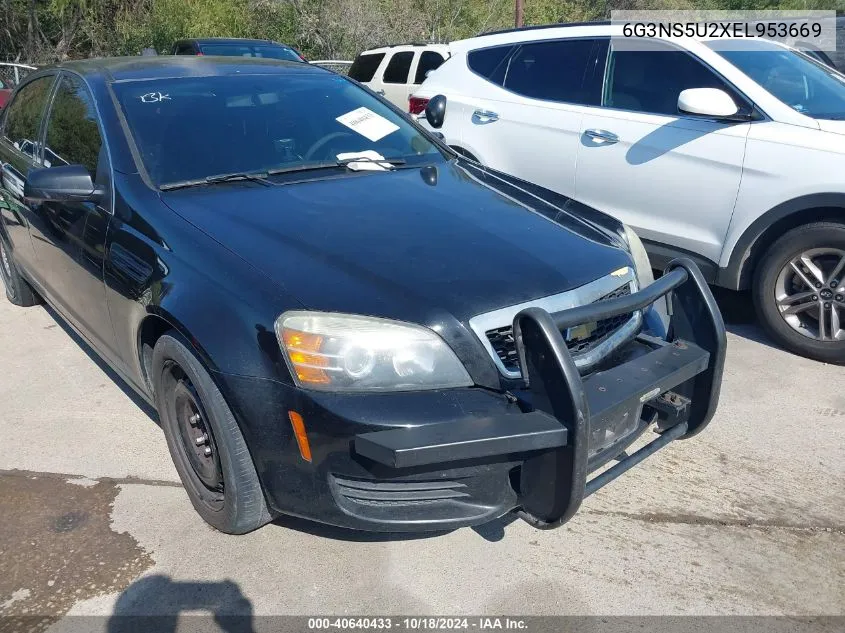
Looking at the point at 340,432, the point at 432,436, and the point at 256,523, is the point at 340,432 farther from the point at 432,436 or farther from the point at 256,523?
the point at 256,523

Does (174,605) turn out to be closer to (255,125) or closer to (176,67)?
(255,125)

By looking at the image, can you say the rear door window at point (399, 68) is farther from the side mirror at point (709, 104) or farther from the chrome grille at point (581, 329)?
the chrome grille at point (581, 329)

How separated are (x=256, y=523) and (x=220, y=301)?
79cm

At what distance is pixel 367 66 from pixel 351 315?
37.3 ft

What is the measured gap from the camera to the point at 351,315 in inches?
90.9

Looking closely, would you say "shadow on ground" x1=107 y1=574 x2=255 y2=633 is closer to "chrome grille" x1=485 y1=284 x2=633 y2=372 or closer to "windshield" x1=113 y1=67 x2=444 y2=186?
"chrome grille" x1=485 y1=284 x2=633 y2=372

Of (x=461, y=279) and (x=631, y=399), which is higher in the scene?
(x=461, y=279)

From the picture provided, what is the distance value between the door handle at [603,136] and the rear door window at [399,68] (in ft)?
25.2

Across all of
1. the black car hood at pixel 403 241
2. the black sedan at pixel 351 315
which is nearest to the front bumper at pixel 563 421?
the black sedan at pixel 351 315

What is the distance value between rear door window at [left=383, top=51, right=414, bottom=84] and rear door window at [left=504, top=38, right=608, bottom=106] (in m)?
6.78

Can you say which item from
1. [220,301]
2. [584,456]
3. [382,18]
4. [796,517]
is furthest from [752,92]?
[382,18]

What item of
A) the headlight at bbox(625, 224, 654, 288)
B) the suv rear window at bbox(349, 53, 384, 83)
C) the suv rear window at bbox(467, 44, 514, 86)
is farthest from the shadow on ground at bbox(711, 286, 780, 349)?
the suv rear window at bbox(349, 53, 384, 83)

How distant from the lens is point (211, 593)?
8.45 ft

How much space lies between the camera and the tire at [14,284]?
202 inches
